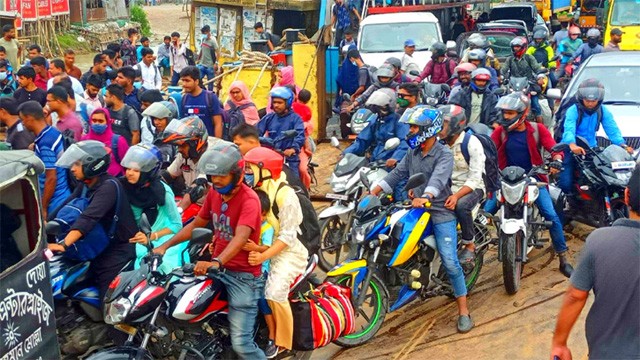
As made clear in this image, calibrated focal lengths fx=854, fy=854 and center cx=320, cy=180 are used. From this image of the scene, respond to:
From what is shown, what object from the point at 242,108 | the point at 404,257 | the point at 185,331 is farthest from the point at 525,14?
the point at 185,331

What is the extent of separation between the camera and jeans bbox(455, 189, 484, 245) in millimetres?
6977

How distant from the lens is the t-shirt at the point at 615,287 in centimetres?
357

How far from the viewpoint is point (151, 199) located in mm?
5875

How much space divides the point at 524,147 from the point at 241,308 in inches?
150

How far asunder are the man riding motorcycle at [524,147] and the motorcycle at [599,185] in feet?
0.68

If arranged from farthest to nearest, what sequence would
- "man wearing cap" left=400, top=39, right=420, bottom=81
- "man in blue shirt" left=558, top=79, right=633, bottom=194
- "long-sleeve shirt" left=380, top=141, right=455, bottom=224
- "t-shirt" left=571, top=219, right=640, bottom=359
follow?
"man wearing cap" left=400, top=39, right=420, bottom=81 → "man in blue shirt" left=558, top=79, right=633, bottom=194 → "long-sleeve shirt" left=380, top=141, right=455, bottom=224 → "t-shirt" left=571, top=219, right=640, bottom=359

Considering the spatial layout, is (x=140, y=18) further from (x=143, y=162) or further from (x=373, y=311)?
(x=143, y=162)

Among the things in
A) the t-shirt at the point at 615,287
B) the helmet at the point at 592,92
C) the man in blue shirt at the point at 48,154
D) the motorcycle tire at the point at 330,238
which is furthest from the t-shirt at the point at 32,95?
the t-shirt at the point at 615,287

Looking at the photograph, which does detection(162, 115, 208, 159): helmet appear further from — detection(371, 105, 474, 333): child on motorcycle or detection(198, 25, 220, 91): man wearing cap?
detection(198, 25, 220, 91): man wearing cap

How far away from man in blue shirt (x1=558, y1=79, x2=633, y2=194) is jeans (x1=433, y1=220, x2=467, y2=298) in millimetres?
2605

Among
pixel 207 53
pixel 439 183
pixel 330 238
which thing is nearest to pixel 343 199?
pixel 330 238

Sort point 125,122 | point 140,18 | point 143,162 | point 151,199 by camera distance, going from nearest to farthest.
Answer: point 143,162, point 151,199, point 125,122, point 140,18

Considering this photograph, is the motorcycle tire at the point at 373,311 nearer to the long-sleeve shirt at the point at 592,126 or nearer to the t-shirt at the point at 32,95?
the long-sleeve shirt at the point at 592,126

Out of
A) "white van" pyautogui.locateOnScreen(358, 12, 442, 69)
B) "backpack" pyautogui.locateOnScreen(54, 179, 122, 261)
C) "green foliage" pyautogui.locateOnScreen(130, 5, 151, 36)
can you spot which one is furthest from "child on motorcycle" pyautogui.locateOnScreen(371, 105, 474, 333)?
"green foliage" pyautogui.locateOnScreen(130, 5, 151, 36)
